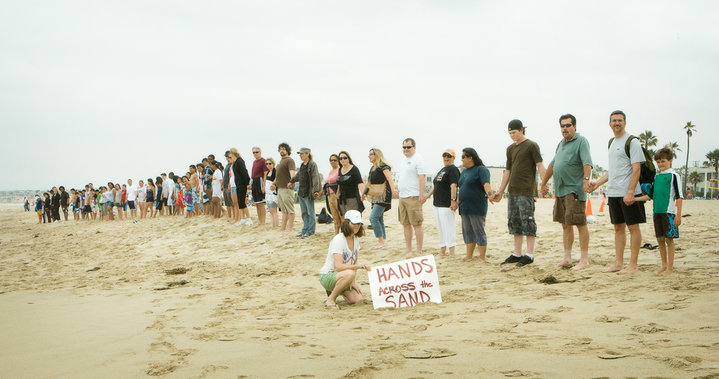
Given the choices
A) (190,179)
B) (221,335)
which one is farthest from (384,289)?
(190,179)

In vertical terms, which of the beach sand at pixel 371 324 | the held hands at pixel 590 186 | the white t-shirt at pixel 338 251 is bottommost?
the beach sand at pixel 371 324

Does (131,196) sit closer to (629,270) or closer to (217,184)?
(217,184)

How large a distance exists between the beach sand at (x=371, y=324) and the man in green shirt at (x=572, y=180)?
0.40 meters

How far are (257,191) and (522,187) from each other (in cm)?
718

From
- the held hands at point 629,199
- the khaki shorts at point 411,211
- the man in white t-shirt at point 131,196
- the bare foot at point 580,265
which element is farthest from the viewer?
the man in white t-shirt at point 131,196

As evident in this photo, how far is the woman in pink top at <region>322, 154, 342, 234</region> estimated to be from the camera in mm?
9609

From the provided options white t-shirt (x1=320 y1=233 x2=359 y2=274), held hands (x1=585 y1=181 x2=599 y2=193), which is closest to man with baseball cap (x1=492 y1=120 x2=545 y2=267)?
held hands (x1=585 y1=181 x2=599 y2=193)

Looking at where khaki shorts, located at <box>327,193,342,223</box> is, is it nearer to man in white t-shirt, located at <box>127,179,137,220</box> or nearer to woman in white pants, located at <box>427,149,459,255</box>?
woman in white pants, located at <box>427,149,459,255</box>

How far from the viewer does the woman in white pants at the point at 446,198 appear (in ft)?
26.0

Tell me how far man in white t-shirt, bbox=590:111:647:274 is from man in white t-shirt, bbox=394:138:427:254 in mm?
2874

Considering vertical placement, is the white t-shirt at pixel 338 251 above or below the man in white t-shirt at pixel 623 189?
below

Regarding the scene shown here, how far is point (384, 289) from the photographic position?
5.22m

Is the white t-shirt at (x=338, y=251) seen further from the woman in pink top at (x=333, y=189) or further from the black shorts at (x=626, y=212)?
the woman in pink top at (x=333, y=189)

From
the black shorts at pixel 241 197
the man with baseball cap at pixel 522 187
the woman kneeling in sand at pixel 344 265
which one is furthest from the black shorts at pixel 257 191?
the woman kneeling in sand at pixel 344 265
